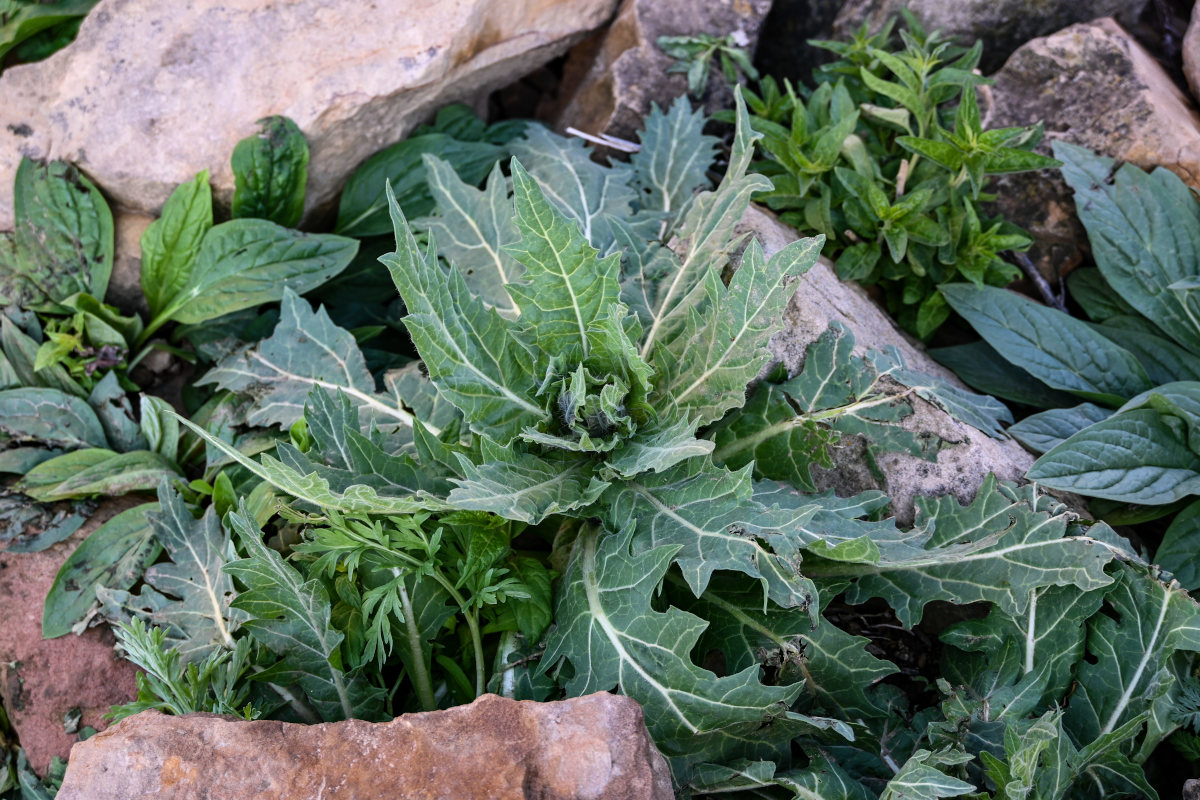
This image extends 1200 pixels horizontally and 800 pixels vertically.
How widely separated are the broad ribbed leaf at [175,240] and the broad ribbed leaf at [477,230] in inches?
28.2

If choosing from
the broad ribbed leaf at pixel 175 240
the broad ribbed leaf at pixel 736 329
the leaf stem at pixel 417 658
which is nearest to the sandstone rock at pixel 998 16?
the broad ribbed leaf at pixel 736 329

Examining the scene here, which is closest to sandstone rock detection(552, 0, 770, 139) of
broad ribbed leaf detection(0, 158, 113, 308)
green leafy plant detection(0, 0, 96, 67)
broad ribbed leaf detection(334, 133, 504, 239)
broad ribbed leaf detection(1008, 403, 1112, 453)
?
broad ribbed leaf detection(334, 133, 504, 239)

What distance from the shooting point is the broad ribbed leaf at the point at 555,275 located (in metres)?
1.93

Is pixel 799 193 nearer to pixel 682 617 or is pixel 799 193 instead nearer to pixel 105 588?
pixel 682 617

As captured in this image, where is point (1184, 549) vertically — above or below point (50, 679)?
above

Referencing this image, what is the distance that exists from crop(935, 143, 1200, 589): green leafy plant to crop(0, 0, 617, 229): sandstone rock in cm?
191

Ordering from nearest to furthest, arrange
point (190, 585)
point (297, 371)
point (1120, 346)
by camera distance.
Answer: point (190, 585), point (297, 371), point (1120, 346)

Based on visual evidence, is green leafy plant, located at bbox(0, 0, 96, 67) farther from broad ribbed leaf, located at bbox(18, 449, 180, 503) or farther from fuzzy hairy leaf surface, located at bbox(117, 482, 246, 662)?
fuzzy hairy leaf surface, located at bbox(117, 482, 246, 662)

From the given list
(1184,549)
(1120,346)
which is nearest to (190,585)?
(1184,549)

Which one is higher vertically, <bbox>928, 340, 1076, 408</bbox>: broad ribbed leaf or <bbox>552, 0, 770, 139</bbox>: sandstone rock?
<bbox>552, 0, 770, 139</bbox>: sandstone rock

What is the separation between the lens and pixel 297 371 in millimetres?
2547

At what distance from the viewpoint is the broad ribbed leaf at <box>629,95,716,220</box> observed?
2863mm

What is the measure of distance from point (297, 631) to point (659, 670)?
2.74 ft

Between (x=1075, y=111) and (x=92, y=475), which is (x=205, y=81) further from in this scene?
(x=1075, y=111)
